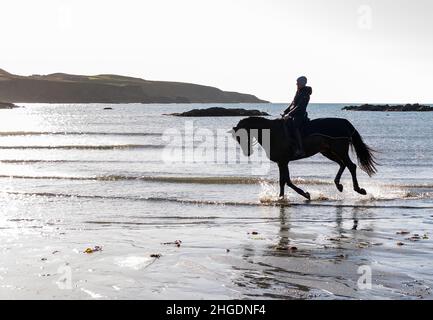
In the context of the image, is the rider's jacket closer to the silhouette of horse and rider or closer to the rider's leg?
the silhouette of horse and rider

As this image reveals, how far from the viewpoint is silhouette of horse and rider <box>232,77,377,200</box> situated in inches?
622

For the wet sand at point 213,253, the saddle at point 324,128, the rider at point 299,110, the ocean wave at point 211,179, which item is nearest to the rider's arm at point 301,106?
the rider at point 299,110

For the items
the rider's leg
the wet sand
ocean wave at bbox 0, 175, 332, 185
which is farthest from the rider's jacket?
ocean wave at bbox 0, 175, 332, 185

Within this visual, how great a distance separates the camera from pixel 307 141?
1634cm

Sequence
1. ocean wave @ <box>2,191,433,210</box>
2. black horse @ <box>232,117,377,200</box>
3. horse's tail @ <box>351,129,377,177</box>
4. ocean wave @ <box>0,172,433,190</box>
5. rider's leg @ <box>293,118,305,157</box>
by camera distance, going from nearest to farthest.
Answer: ocean wave @ <box>2,191,433,210</box>
black horse @ <box>232,117,377,200</box>
rider's leg @ <box>293,118,305,157</box>
horse's tail @ <box>351,129,377,177</box>
ocean wave @ <box>0,172,433,190</box>

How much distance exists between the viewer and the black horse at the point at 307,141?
52.1ft

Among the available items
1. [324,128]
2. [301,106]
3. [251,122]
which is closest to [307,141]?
[324,128]

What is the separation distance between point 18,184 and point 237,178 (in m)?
7.58

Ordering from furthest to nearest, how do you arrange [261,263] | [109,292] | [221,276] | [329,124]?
[329,124], [261,263], [221,276], [109,292]

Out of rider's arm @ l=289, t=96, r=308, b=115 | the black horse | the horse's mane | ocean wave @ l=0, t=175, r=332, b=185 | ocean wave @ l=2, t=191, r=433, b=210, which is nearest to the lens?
ocean wave @ l=2, t=191, r=433, b=210

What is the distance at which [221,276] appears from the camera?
793 centimetres

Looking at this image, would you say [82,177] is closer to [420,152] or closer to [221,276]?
[221,276]

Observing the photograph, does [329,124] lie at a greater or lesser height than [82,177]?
greater
